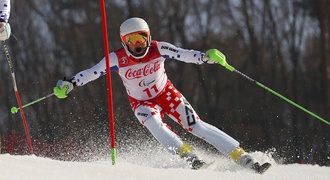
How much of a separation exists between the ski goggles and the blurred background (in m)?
9.17

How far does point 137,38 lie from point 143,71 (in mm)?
335

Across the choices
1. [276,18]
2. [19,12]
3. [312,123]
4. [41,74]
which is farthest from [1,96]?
[312,123]

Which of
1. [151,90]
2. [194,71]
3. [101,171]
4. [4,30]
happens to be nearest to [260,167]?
[151,90]

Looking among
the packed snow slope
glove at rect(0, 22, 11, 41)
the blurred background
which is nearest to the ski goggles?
glove at rect(0, 22, 11, 41)

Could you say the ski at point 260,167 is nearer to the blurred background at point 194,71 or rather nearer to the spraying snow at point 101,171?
the spraying snow at point 101,171

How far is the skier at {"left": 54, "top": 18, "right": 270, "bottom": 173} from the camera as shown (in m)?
6.10

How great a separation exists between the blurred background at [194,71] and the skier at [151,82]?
8.88m

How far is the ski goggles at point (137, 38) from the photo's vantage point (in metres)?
6.29

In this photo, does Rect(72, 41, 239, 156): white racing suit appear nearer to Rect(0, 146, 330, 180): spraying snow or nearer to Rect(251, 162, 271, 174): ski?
Rect(0, 146, 330, 180): spraying snow

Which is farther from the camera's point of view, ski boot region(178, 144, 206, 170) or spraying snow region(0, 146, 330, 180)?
ski boot region(178, 144, 206, 170)

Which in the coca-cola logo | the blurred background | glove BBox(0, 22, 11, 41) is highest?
glove BBox(0, 22, 11, 41)

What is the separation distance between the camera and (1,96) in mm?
21844

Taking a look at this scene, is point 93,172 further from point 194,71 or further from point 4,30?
point 194,71

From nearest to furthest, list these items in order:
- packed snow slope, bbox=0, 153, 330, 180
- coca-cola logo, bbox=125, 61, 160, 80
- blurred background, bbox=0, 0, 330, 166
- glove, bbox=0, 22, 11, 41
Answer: packed snow slope, bbox=0, 153, 330, 180 < glove, bbox=0, 22, 11, 41 < coca-cola logo, bbox=125, 61, 160, 80 < blurred background, bbox=0, 0, 330, 166
